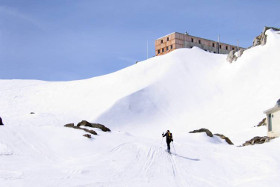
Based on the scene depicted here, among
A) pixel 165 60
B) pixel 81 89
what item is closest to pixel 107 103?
pixel 81 89

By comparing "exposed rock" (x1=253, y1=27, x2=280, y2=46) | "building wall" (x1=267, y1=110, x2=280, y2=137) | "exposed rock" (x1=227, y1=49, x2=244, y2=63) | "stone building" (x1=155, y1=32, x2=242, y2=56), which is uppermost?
"stone building" (x1=155, y1=32, x2=242, y2=56)

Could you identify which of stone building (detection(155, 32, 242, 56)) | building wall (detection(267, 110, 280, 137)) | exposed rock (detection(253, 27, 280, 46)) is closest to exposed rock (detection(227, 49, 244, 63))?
exposed rock (detection(253, 27, 280, 46))

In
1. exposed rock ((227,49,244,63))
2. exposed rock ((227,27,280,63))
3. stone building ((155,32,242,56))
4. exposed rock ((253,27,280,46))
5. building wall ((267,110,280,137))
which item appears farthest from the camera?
stone building ((155,32,242,56))

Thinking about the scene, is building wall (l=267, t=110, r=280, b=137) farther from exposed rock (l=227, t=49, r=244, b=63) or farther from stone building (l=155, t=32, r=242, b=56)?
stone building (l=155, t=32, r=242, b=56)

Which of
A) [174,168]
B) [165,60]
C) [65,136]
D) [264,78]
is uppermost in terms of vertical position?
[165,60]

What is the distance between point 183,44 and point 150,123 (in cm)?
4109

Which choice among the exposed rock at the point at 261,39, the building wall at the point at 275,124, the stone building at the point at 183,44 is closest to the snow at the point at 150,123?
the exposed rock at the point at 261,39

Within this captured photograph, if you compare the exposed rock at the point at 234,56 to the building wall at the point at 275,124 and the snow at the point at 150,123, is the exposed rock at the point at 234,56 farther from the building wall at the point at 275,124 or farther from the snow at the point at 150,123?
the building wall at the point at 275,124

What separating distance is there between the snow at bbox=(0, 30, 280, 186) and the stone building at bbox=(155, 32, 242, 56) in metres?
11.1

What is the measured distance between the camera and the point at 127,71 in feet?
236

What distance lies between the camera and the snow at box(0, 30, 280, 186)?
1523 cm

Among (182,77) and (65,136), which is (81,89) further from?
(65,136)

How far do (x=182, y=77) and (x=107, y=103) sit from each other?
1736cm

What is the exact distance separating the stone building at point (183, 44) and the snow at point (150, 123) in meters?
11.1
